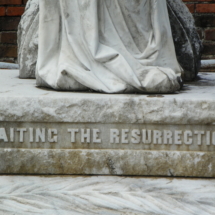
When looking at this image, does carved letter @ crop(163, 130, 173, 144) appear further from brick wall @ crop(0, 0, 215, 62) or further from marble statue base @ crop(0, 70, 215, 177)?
brick wall @ crop(0, 0, 215, 62)

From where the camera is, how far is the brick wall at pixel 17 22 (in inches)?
169

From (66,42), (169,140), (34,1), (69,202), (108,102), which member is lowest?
(69,202)

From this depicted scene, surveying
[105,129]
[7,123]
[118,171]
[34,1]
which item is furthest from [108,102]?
[34,1]

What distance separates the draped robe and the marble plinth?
0.44 meters

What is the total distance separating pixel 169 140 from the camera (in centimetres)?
231

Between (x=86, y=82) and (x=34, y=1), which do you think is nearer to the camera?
(x=86, y=82)

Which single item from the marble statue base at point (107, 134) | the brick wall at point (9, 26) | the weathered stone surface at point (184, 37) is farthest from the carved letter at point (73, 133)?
the brick wall at point (9, 26)

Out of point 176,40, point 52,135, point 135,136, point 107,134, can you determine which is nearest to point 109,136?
point 107,134

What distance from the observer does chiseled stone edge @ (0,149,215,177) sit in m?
2.31

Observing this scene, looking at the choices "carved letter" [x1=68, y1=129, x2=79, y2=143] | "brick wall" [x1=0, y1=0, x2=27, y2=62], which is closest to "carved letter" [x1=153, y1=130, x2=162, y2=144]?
"carved letter" [x1=68, y1=129, x2=79, y2=143]

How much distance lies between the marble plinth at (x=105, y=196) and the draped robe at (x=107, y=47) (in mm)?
444

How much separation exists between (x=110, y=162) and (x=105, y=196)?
0.24 m

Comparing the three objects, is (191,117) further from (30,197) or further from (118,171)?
(30,197)

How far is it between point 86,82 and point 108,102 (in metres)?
0.20
